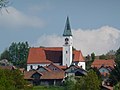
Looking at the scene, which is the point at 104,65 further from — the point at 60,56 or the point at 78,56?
the point at 60,56

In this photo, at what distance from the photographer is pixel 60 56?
4407 inches

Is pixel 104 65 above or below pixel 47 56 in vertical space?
below

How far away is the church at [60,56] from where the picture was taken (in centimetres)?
11000

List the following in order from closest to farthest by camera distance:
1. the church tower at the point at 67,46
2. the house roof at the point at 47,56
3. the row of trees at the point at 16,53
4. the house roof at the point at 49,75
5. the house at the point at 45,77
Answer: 1. the house at the point at 45,77
2. the house roof at the point at 49,75
3. the church tower at the point at 67,46
4. the house roof at the point at 47,56
5. the row of trees at the point at 16,53

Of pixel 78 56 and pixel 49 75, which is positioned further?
pixel 78 56

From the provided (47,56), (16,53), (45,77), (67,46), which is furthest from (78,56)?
(16,53)

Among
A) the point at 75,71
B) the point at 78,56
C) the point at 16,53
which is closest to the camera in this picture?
the point at 75,71

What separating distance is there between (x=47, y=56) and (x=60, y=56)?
3303 mm

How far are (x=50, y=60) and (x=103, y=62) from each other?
46.0 feet

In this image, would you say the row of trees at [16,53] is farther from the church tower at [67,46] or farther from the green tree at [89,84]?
the green tree at [89,84]

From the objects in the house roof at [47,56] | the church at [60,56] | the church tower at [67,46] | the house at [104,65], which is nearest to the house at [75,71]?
the house at [104,65]

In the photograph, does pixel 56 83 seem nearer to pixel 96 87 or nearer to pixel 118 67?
pixel 118 67

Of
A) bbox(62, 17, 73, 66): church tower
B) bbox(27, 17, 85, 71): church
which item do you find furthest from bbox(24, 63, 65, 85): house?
bbox(27, 17, 85, 71): church

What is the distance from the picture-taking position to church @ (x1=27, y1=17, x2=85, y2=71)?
11000 cm
